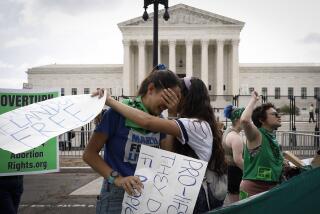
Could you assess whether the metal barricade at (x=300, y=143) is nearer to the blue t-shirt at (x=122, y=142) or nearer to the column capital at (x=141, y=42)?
the blue t-shirt at (x=122, y=142)

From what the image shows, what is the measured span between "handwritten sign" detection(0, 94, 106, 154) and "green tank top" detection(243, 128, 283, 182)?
2227mm

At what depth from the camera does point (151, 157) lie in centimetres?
239

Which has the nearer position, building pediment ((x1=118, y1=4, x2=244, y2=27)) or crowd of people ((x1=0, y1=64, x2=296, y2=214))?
crowd of people ((x1=0, y1=64, x2=296, y2=214))

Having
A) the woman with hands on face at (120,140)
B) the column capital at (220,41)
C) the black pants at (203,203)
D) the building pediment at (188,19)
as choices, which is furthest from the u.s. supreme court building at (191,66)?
the woman with hands on face at (120,140)

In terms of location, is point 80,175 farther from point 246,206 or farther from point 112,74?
point 112,74

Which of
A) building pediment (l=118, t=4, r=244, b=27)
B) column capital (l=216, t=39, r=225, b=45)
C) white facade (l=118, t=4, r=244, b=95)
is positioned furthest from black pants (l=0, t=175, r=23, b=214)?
column capital (l=216, t=39, r=225, b=45)

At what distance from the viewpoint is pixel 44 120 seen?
244 centimetres

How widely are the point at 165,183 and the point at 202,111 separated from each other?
675mm

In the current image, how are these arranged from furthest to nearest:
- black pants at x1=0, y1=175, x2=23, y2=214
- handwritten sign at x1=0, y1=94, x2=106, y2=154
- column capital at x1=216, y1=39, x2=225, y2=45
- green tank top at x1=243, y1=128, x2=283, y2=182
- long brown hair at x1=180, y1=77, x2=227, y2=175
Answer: column capital at x1=216, y1=39, x2=225, y2=45 → green tank top at x1=243, y1=128, x2=283, y2=182 → black pants at x1=0, y1=175, x2=23, y2=214 → long brown hair at x1=180, y1=77, x2=227, y2=175 → handwritten sign at x1=0, y1=94, x2=106, y2=154

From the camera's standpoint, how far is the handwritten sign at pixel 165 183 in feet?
7.58

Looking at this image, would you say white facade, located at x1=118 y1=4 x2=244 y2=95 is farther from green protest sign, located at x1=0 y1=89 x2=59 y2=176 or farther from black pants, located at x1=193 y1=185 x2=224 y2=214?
black pants, located at x1=193 y1=185 x2=224 y2=214

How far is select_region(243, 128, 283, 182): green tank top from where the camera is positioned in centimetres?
424

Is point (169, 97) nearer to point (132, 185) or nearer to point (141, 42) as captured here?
point (132, 185)

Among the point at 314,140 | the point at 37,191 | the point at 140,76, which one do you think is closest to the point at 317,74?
the point at 140,76
